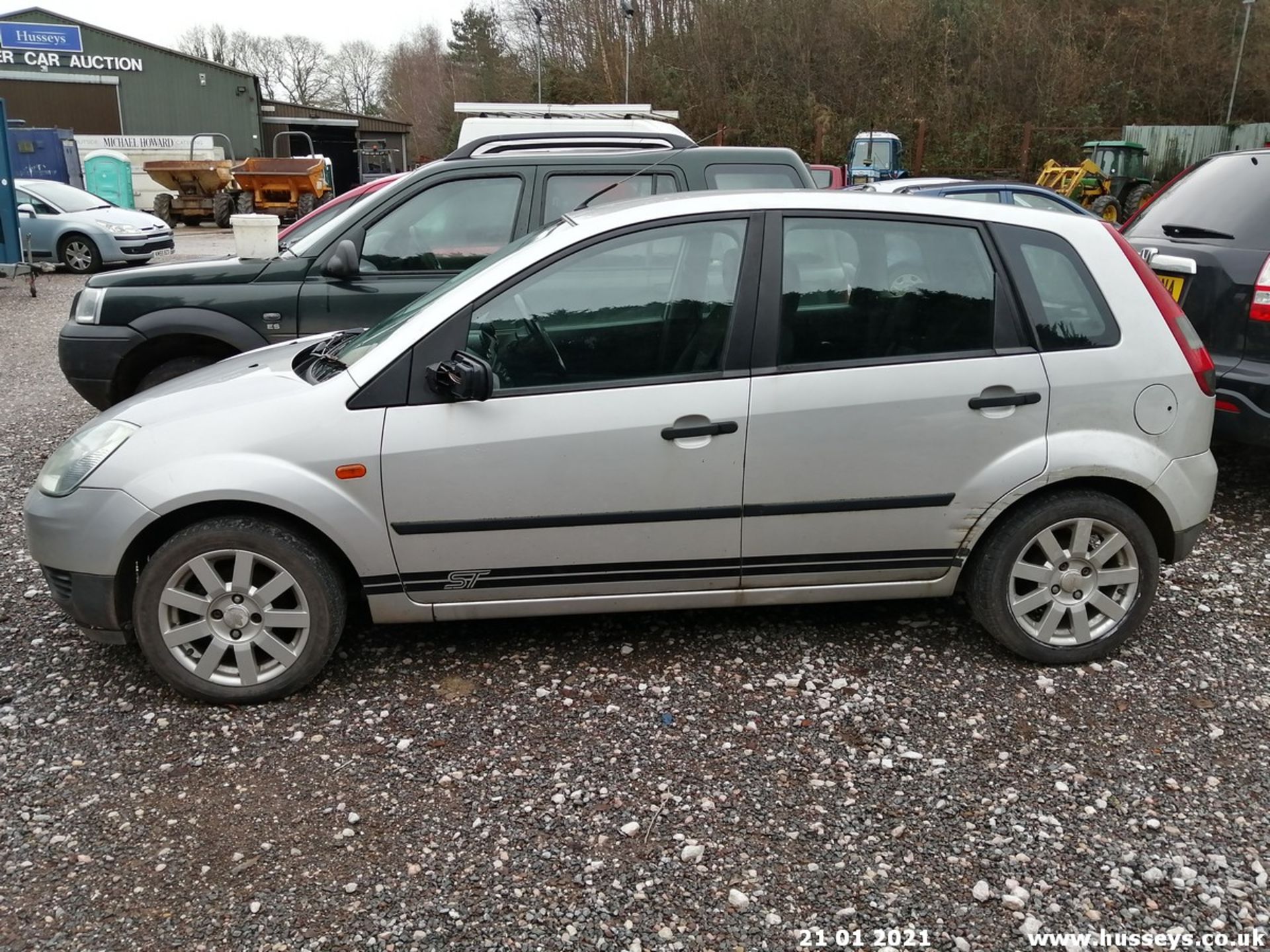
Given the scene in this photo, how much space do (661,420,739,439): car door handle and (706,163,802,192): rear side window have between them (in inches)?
124

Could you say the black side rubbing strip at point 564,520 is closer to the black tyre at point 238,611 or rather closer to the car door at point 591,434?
the car door at point 591,434

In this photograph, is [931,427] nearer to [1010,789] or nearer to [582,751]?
[1010,789]

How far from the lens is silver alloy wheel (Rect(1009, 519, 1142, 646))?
3623 millimetres

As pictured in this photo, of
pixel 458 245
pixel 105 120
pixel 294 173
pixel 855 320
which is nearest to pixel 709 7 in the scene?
pixel 294 173

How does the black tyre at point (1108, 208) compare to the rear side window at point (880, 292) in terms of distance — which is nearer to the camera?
the rear side window at point (880, 292)

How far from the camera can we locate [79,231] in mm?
17016

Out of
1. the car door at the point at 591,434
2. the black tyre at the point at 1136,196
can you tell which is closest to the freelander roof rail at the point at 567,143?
the car door at the point at 591,434

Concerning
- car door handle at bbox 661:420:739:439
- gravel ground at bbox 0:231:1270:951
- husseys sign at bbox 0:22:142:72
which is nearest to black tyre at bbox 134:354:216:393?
gravel ground at bbox 0:231:1270:951

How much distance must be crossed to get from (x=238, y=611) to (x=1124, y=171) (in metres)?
25.5

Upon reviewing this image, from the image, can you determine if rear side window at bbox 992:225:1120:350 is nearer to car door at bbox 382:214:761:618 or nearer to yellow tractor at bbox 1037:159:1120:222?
car door at bbox 382:214:761:618

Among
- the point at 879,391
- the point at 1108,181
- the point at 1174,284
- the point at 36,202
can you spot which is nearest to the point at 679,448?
the point at 879,391

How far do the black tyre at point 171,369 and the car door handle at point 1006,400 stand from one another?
4.55 metres

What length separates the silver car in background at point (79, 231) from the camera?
55.7 feet

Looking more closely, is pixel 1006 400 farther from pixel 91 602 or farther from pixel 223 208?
pixel 223 208
